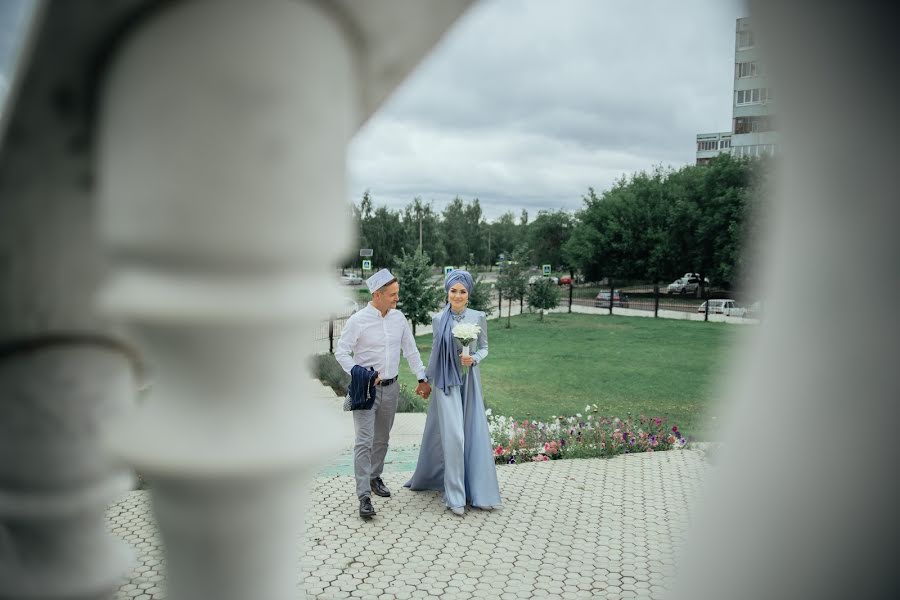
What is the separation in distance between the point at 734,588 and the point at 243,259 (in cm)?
57

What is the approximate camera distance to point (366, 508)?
5.72 m

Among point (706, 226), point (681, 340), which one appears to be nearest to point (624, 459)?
point (681, 340)

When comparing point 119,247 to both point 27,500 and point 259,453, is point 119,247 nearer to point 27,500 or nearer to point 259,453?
point 259,453

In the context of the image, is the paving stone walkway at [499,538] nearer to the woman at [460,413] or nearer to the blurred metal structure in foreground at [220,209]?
the woman at [460,413]

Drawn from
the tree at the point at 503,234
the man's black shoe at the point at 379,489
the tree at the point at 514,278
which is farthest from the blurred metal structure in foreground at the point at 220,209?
the tree at the point at 503,234

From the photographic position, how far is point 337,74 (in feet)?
1.98

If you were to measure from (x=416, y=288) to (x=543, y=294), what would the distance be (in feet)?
26.9

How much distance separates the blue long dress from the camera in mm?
5910

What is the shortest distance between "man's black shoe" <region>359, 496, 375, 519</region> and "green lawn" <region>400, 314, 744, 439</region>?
2.99 metres

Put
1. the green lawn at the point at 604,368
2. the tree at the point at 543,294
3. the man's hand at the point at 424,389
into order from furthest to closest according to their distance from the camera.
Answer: the tree at the point at 543,294 < the green lawn at the point at 604,368 < the man's hand at the point at 424,389

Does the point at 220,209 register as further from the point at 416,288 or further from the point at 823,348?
the point at 416,288

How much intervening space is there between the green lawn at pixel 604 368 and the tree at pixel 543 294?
30.4 inches

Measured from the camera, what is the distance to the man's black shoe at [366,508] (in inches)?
225

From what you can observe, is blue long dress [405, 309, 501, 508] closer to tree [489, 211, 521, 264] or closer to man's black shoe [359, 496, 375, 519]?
man's black shoe [359, 496, 375, 519]
